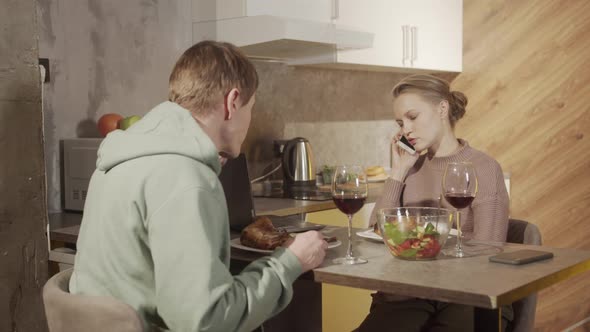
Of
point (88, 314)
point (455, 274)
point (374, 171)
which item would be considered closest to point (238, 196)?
point (455, 274)

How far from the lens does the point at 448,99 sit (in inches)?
103

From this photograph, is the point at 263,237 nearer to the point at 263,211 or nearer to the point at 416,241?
the point at 416,241

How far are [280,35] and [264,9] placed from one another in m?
0.24

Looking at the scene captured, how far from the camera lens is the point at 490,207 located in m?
2.26

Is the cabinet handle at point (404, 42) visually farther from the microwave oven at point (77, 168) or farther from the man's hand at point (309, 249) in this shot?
the man's hand at point (309, 249)

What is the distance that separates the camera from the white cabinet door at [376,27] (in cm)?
360

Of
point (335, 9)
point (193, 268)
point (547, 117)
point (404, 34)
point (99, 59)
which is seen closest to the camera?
point (193, 268)

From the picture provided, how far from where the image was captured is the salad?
1654 mm

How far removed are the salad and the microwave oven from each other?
1.53 meters

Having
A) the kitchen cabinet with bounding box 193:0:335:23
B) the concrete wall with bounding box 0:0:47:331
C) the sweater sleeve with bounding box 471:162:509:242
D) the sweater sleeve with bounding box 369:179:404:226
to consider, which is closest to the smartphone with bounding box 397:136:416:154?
the sweater sleeve with bounding box 369:179:404:226

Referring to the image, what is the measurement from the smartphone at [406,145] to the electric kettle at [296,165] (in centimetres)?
110

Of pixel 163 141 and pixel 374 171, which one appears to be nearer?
pixel 163 141

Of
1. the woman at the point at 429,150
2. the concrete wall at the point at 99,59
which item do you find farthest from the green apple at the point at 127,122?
the woman at the point at 429,150

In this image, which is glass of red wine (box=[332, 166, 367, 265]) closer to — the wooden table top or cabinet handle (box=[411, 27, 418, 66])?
the wooden table top
